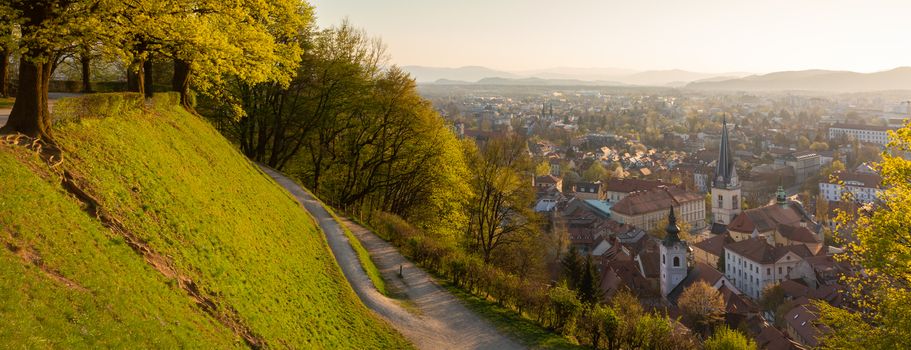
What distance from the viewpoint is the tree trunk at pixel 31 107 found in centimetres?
1083

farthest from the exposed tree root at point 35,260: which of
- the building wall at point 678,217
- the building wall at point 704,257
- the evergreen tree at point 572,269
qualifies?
the building wall at point 678,217

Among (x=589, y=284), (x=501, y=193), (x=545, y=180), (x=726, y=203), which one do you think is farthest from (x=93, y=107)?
(x=545, y=180)

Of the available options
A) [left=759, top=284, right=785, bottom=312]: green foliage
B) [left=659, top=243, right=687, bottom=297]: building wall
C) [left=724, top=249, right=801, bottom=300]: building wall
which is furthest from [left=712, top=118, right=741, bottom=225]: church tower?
[left=659, top=243, right=687, bottom=297]: building wall

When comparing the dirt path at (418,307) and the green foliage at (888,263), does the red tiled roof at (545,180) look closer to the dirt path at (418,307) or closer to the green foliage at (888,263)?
the dirt path at (418,307)

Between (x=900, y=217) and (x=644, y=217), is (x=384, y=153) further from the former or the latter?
(x=644, y=217)

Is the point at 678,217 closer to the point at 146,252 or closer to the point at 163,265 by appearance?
the point at 163,265

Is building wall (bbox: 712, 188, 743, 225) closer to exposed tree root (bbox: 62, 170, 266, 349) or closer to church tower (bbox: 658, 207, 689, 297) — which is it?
church tower (bbox: 658, 207, 689, 297)

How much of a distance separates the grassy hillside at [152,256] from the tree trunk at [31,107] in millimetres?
415

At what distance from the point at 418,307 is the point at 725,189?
250 ft

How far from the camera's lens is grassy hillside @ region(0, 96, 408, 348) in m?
7.67

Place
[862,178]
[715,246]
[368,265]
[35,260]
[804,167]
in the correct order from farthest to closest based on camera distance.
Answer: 1. [804,167]
2. [862,178]
3. [715,246]
4. [368,265]
5. [35,260]

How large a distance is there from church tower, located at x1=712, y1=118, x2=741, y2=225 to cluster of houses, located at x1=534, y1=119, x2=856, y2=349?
136 millimetres

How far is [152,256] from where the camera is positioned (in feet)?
33.2

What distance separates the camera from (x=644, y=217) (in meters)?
81.0
